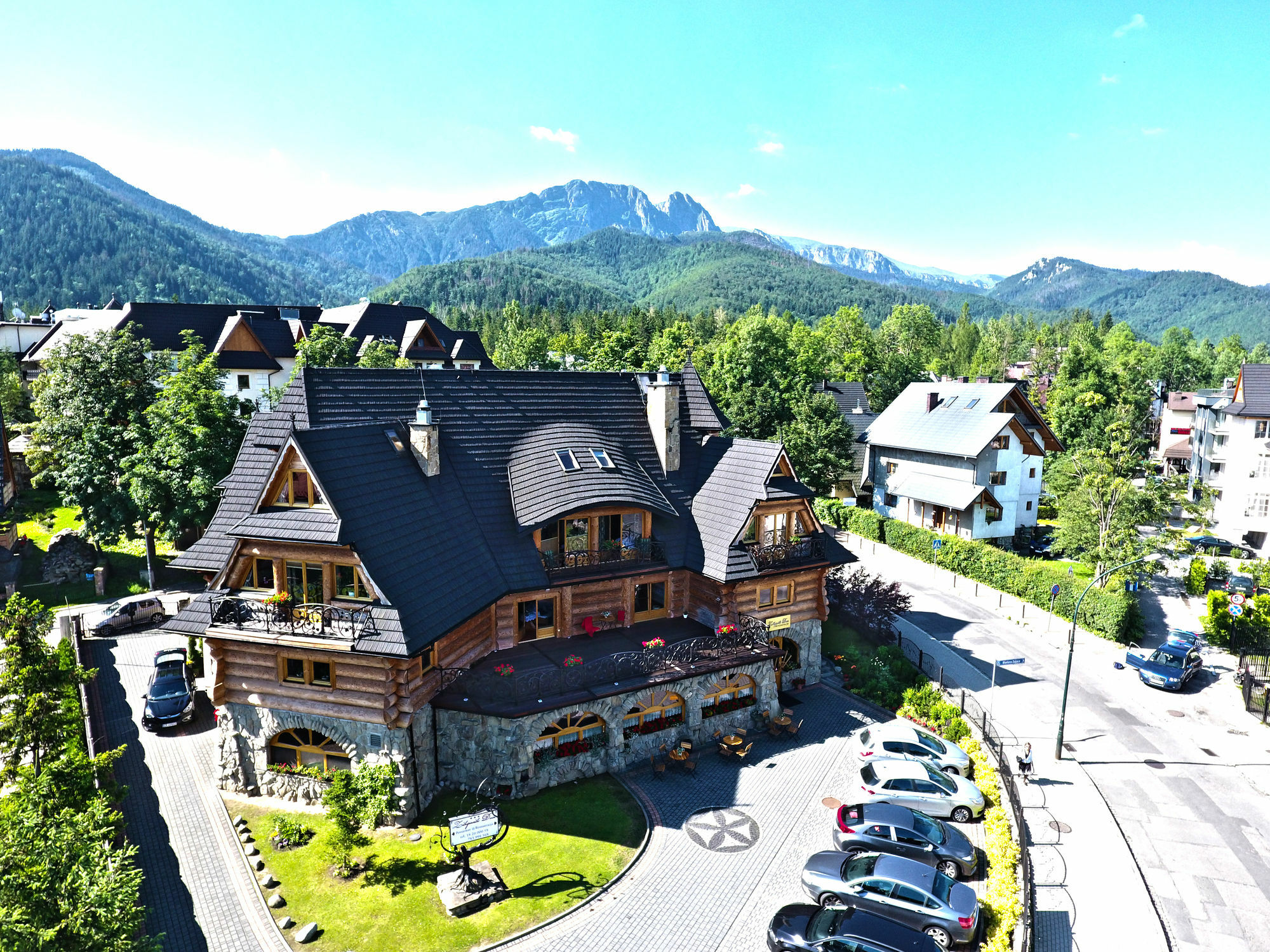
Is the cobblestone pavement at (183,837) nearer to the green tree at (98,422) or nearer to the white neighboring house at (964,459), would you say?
the green tree at (98,422)

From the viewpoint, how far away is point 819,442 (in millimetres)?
58875

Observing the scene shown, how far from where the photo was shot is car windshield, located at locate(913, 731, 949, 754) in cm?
2433

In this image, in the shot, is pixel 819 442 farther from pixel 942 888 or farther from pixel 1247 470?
pixel 942 888

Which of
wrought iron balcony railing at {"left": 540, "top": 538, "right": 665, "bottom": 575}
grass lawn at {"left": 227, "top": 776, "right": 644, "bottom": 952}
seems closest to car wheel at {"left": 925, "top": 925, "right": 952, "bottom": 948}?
grass lawn at {"left": 227, "top": 776, "right": 644, "bottom": 952}

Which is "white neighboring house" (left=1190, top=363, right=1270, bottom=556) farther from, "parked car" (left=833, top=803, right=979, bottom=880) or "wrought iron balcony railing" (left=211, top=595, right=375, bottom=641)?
"wrought iron balcony railing" (left=211, top=595, right=375, bottom=641)

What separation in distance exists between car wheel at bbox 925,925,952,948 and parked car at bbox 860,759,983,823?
15.3 ft

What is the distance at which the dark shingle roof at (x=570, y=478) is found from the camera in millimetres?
25969

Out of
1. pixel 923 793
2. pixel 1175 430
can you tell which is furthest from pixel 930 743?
pixel 1175 430

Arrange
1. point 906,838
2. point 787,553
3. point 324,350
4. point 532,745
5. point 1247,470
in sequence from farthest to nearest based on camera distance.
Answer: point 324,350, point 1247,470, point 787,553, point 532,745, point 906,838

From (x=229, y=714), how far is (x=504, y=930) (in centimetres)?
1133

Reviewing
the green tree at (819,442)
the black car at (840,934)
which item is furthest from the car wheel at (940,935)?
the green tree at (819,442)

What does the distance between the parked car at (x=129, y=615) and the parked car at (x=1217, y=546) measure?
70.8m

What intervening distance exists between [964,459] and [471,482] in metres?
41.8

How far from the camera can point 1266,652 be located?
35344 mm
